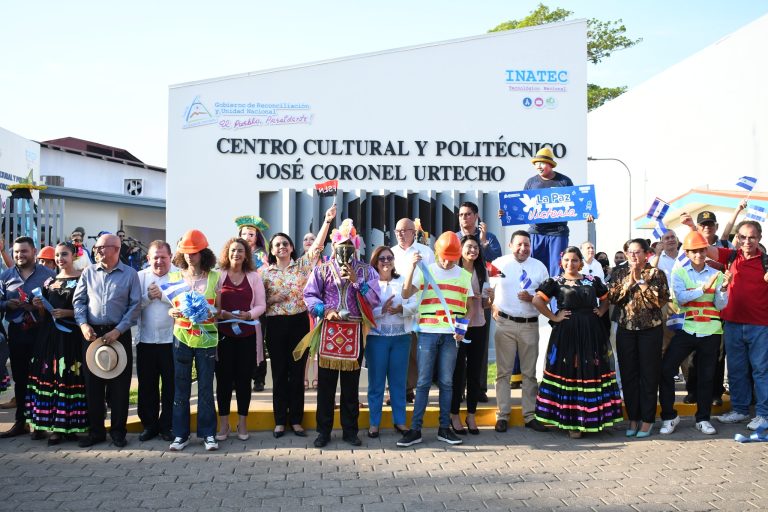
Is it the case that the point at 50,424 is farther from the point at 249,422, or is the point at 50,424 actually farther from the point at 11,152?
the point at 11,152

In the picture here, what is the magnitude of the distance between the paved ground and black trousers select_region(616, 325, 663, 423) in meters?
0.30

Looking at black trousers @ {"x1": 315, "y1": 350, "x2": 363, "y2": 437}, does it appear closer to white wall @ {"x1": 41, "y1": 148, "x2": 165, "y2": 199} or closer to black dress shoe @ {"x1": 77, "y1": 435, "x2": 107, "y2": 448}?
black dress shoe @ {"x1": 77, "y1": 435, "x2": 107, "y2": 448}

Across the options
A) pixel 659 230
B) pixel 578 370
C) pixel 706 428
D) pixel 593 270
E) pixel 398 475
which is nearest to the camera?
pixel 398 475

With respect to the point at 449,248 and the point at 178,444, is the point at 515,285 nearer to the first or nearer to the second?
the point at 449,248

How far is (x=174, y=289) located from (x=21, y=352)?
6.07ft

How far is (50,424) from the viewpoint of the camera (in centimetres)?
685

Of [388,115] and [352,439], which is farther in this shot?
[388,115]

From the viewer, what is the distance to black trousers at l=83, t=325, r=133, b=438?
6828 millimetres

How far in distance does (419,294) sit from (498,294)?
0.93 metres

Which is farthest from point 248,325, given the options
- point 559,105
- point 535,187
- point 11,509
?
point 559,105

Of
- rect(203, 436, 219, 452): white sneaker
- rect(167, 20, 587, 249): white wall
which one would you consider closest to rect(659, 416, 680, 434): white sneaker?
rect(203, 436, 219, 452): white sneaker

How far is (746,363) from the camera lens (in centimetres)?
744

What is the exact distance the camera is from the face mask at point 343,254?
682cm

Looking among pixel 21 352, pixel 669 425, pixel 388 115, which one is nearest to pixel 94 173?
pixel 388 115
